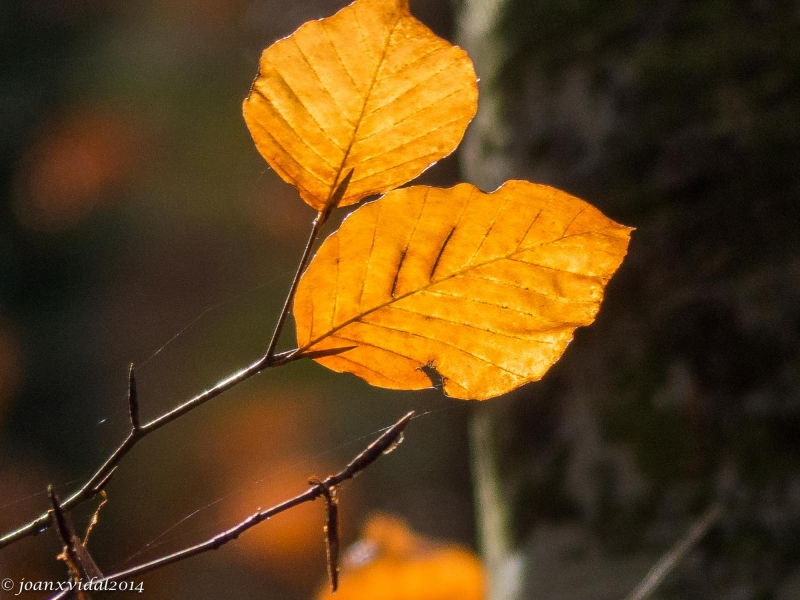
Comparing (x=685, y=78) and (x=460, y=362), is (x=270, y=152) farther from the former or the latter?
(x=685, y=78)

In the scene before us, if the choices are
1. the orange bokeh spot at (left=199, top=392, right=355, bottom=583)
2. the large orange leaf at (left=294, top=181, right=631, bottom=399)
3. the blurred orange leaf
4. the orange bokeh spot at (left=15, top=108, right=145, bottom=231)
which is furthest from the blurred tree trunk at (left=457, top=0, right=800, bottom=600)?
the orange bokeh spot at (left=15, top=108, right=145, bottom=231)

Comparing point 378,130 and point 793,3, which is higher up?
point 793,3

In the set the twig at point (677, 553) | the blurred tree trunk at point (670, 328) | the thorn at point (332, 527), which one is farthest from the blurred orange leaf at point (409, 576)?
the thorn at point (332, 527)

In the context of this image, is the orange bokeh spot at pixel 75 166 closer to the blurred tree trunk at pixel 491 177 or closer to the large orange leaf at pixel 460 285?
the blurred tree trunk at pixel 491 177

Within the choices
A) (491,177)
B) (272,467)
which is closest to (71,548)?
(491,177)

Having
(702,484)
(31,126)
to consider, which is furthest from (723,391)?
(31,126)

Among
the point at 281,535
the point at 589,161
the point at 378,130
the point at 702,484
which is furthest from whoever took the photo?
the point at 281,535
